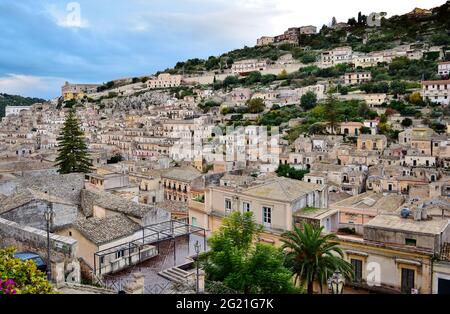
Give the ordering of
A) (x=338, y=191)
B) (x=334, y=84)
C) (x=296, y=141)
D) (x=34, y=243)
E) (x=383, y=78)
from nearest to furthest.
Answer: (x=34, y=243)
(x=338, y=191)
(x=296, y=141)
(x=383, y=78)
(x=334, y=84)

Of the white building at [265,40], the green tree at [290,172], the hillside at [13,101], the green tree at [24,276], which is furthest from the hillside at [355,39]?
the green tree at [24,276]

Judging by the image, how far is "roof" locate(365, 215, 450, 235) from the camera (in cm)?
1332

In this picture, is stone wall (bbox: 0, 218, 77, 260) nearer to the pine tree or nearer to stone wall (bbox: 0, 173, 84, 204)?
stone wall (bbox: 0, 173, 84, 204)

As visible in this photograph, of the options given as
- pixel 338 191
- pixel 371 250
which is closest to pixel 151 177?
pixel 338 191

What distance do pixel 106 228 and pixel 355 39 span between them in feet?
417

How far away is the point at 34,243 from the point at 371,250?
32.5 feet

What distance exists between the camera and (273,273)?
10.6 meters

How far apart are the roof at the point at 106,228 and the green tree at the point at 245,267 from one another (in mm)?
3432

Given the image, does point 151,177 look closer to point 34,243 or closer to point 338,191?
point 338,191

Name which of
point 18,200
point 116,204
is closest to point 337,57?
point 116,204

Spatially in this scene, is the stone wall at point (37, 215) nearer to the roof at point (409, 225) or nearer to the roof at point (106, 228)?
the roof at point (106, 228)

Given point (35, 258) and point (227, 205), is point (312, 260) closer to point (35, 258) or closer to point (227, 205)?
point (227, 205)

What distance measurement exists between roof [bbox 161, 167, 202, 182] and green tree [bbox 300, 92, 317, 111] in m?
41.0

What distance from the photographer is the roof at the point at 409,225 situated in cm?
1332
